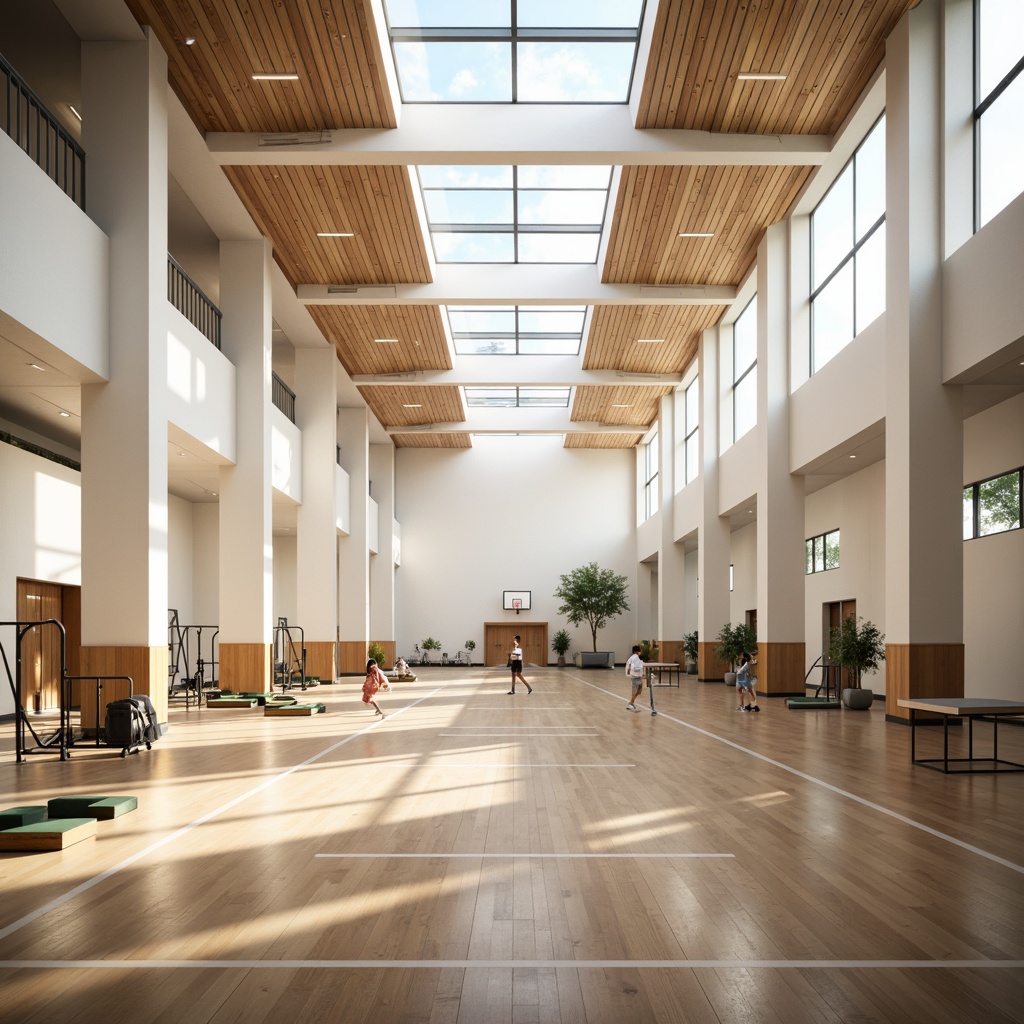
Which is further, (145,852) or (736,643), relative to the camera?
(736,643)

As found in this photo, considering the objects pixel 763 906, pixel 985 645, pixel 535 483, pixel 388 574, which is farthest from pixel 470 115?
pixel 535 483

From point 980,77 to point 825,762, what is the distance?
31.1 feet

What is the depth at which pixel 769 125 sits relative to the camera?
1645 cm

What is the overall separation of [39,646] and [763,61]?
1676 cm

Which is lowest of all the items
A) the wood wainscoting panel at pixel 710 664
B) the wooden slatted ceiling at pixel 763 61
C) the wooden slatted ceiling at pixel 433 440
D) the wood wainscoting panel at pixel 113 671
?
the wood wainscoting panel at pixel 710 664

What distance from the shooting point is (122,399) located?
13031 mm

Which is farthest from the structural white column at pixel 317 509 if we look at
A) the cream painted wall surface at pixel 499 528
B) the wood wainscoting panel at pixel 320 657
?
the cream painted wall surface at pixel 499 528

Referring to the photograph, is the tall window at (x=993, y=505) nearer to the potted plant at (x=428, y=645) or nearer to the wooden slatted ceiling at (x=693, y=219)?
the wooden slatted ceiling at (x=693, y=219)

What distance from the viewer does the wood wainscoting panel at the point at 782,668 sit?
833 inches

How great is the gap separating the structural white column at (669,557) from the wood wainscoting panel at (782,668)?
42.9ft

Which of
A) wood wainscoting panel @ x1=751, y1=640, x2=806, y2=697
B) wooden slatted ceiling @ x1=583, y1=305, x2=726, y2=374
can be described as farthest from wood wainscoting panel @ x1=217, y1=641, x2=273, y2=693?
wooden slatted ceiling @ x1=583, y1=305, x2=726, y2=374

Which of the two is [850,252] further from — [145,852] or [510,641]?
[510,641]

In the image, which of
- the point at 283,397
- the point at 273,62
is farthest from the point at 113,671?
the point at 283,397

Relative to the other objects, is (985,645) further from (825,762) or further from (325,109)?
(325,109)
